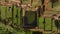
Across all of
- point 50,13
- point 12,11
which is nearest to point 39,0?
point 50,13

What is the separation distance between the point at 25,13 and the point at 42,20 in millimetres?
272

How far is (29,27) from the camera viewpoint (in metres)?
2.96

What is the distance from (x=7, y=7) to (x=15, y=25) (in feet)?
0.96

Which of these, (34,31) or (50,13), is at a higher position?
(50,13)

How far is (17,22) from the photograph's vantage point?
296cm

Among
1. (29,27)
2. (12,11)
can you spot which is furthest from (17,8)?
(29,27)

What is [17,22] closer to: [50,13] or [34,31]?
[34,31]

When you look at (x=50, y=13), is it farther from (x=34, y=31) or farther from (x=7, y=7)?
(x=7, y=7)

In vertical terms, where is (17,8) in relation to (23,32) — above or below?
above

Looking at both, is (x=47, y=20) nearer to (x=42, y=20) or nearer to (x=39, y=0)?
(x=42, y=20)

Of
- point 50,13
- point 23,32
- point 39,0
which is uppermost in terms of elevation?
point 39,0

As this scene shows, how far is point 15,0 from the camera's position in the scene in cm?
294

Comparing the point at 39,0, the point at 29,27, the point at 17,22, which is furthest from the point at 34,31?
the point at 39,0

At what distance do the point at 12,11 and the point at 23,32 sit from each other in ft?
1.15
